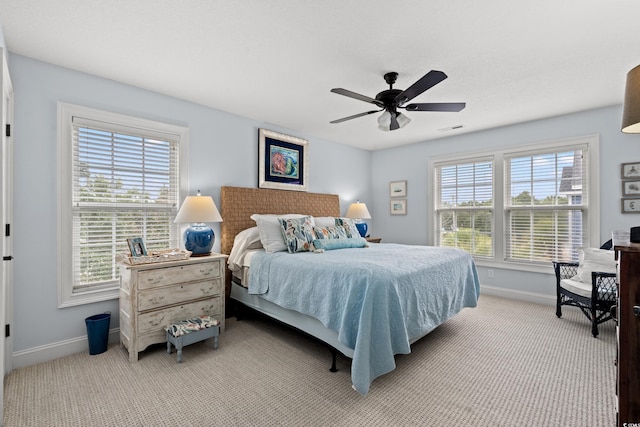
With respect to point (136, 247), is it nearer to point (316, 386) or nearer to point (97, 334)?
point (97, 334)

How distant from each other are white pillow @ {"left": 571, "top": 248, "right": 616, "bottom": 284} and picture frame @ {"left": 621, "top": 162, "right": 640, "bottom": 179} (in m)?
0.96

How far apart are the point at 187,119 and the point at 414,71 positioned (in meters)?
2.55

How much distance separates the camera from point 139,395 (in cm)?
199

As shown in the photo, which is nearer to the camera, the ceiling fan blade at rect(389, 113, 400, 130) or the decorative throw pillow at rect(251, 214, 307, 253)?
the ceiling fan blade at rect(389, 113, 400, 130)

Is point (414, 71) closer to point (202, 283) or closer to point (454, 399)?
point (454, 399)

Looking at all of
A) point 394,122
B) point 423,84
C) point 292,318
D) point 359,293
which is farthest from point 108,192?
point 423,84

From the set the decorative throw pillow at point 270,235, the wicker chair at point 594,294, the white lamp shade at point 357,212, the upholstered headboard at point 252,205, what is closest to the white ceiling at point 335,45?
the upholstered headboard at point 252,205

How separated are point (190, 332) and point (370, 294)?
1.64 meters

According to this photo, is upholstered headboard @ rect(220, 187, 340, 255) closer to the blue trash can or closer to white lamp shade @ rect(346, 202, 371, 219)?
white lamp shade @ rect(346, 202, 371, 219)

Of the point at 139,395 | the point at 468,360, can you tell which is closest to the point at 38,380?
the point at 139,395

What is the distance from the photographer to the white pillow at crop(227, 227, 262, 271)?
3345mm

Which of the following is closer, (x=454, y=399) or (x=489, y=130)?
(x=454, y=399)

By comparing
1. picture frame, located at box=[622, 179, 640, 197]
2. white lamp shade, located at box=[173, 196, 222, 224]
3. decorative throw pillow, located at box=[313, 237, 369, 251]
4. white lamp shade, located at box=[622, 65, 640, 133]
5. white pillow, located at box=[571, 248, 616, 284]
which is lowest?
white pillow, located at box=[571, 248, 616, 284]

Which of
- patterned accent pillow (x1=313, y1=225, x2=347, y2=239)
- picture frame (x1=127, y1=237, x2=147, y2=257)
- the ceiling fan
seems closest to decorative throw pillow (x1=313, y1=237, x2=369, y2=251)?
patterned accent pillow (x1=313, y1=225, x2=347, y2=239)
